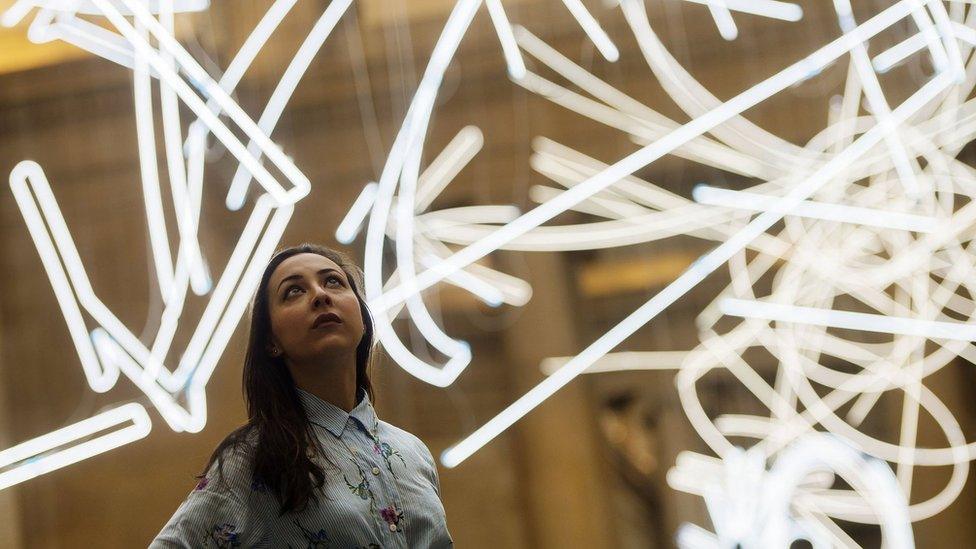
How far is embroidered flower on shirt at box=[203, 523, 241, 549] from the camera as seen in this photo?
0.94 m

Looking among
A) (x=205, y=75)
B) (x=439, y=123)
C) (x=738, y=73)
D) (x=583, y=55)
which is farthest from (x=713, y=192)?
(x=205, y=75)

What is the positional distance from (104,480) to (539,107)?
1.53 m

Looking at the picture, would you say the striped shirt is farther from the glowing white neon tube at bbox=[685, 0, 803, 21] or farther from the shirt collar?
the glowing white neon tube at bbox=[685, 0, 803, 21]

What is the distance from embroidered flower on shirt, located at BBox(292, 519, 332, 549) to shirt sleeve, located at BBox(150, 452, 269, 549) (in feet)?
0.15

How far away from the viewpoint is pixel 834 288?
2.19 metres

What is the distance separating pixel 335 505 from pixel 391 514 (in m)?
0.08

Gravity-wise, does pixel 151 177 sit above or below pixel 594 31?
below

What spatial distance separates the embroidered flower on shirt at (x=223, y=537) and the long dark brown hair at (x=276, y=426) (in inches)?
2.2

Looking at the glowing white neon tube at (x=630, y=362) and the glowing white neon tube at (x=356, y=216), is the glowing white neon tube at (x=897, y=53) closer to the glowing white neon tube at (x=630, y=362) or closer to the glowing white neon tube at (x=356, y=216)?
the glowing white neon tube at (x=630, y=362)

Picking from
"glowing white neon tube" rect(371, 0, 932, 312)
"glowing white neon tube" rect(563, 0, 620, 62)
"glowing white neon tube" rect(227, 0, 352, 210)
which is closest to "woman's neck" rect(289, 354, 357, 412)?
"glowing white neon tube" rect(371, 0, 932, 312)

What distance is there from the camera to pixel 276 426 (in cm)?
104

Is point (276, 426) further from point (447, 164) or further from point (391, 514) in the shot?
point (447, 164)

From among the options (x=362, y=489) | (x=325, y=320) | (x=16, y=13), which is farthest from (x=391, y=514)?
(x=16, y=13)

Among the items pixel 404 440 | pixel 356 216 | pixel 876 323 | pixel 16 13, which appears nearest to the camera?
pixel 404 440
